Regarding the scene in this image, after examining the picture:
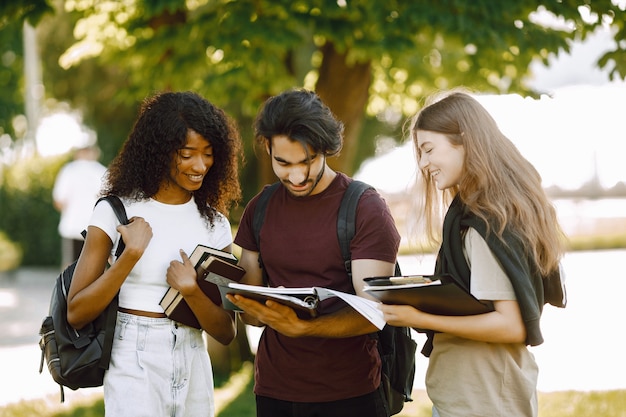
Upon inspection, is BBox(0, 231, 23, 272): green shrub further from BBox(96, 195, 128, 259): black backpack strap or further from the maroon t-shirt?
the maroon t-shirt

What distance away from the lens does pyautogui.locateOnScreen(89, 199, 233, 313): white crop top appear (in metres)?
3.15

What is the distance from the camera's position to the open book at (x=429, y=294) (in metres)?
2.65

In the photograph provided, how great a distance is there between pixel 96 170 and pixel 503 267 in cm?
876

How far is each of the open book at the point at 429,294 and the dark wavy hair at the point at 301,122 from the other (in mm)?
611

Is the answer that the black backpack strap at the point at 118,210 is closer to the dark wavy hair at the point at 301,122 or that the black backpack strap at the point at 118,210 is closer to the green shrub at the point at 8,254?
the dark wavy hair at the point at 301,122

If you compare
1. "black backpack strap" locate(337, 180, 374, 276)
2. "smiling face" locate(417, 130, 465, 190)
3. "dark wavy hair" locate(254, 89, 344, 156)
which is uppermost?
"dark wavy hair" locate(254, 89, 344, 156)

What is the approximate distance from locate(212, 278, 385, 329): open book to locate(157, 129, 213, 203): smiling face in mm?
526

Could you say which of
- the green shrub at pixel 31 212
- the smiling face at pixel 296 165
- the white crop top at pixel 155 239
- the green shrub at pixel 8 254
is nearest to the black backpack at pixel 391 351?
the smiling face at pixel 296 165

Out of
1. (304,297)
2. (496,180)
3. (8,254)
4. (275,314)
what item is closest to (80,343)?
(275,314)

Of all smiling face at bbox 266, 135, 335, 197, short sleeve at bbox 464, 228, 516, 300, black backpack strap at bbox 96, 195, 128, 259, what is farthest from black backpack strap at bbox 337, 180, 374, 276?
black backpack strap at bbox 96, 195, 128, 259

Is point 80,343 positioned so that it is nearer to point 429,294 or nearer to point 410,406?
point 429,294

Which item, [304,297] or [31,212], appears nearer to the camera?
[304,297]

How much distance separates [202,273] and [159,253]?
0.19m

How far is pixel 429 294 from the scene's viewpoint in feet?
8.90
